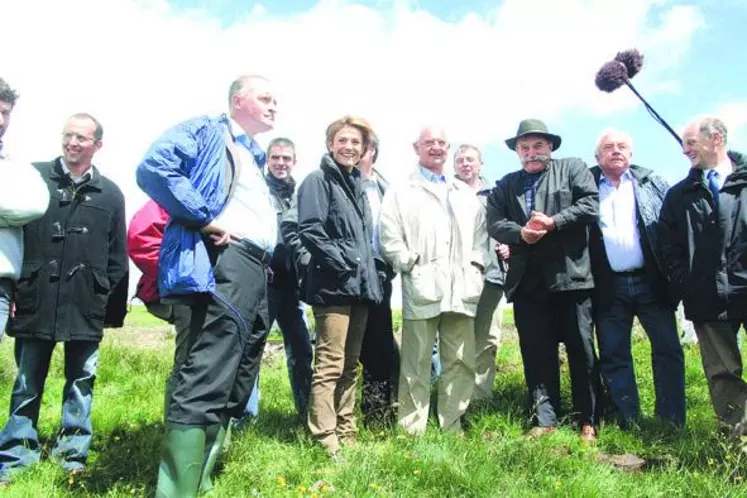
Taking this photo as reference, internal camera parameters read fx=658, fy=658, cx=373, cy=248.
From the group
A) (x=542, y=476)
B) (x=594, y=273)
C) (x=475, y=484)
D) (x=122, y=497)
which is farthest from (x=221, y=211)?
(x=594, y=273)

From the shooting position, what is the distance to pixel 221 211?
3857 millimetres

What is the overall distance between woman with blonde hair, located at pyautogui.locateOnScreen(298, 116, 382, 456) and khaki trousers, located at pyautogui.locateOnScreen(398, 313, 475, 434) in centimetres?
49

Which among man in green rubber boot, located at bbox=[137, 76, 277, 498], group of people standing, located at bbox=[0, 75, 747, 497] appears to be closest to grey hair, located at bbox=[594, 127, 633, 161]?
group of people standing, located at bbox=[0, 75, 747, 497]

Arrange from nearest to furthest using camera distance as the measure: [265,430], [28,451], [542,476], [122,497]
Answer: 1. [122,497]
2. [542,476]
3. [28,451]
4. [265,430]

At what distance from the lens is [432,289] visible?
539 centimetres

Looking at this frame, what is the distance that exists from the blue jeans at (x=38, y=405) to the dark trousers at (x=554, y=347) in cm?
347

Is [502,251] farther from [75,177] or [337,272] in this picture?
[75,177]

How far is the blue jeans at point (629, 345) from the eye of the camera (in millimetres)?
5496

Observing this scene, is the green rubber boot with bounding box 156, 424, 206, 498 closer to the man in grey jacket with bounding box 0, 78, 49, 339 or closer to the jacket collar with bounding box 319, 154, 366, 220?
the man in grey jacket with bounding box 0, 78, 49, 339

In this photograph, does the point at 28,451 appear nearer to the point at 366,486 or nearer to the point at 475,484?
the point at 366,486

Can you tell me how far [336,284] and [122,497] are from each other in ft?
6.51

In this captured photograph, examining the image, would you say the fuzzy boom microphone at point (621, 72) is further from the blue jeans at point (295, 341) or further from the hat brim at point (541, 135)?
the blue jeans at point (295, 341)

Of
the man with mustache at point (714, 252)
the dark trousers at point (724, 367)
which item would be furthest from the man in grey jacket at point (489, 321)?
the dark trousers at point (724, 367)

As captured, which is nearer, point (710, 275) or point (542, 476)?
point (542, 476)
